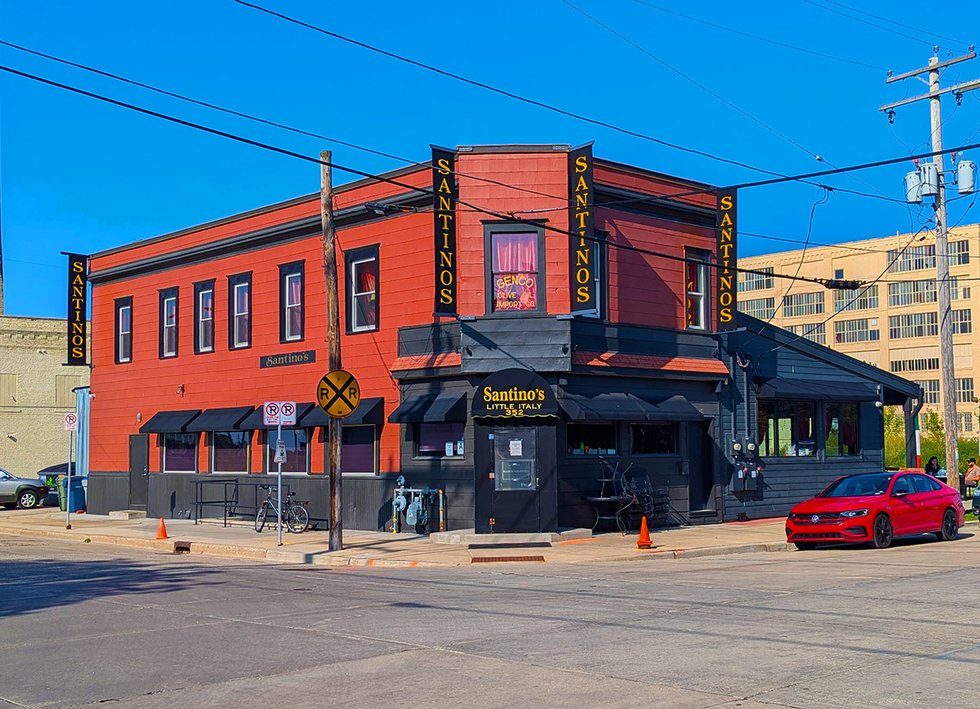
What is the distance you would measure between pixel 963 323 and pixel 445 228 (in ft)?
240

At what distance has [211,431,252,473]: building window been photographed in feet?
99.2

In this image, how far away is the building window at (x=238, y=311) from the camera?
100 ft

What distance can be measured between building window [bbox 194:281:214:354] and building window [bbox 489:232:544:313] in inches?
430

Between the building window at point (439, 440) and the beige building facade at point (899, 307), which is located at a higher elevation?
the beige building facade at point (899, 307)

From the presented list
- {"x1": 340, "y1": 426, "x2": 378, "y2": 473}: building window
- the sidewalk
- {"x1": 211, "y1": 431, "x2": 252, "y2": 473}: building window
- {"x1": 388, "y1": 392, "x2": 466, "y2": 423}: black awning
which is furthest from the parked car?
{"x1": 388, "y1": 392, "x2": 466, "y2": 423}: black awning

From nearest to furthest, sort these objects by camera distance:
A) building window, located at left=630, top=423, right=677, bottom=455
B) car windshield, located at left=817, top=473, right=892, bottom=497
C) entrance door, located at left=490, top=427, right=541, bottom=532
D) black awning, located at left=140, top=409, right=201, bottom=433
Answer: car windshield, located at left=817, top=473, right=892, bottom=497 → entrance door, located at left=490, top=427, right=541, bottom=532 → building window, located at left=630, top=423, right=677, bottom=455 → black awning, located at left=140, top=409, right=201, bottom=433

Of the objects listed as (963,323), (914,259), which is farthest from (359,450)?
(914,259)

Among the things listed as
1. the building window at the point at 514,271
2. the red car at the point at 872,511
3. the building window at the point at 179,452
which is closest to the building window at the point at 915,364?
the red car at the point at 872,511

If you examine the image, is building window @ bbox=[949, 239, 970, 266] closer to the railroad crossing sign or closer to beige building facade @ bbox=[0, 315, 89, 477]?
beige building facade @ bbox=[0, 315, 89, 477]

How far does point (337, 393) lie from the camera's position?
21844 mm

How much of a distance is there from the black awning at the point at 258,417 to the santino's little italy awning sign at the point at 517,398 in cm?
649

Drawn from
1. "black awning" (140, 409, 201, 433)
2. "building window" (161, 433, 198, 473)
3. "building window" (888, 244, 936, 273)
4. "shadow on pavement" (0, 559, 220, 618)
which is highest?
"building window" (888, 244, 936, 273)

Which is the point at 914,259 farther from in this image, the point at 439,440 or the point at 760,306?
the point at 439,440

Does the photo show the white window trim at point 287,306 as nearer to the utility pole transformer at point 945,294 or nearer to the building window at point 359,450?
the building window at point 359,450
